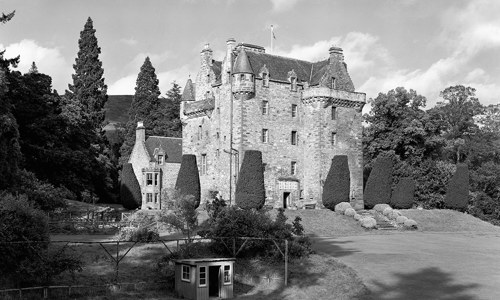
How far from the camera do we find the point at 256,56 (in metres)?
61.4

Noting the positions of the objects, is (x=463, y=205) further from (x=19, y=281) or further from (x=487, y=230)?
(x=19, y=281)

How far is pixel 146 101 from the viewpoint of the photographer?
87625mm

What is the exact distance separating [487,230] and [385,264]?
27.4 meters

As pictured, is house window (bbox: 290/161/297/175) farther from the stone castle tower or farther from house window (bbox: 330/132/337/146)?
house window (bbox: 330/132/337/146)

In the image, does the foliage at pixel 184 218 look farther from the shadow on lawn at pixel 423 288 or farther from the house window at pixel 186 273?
the shadow on lawn at pixel 423 288

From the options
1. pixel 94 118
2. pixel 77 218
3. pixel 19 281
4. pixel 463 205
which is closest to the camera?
pixel 19 281

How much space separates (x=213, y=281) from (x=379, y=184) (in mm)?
35158

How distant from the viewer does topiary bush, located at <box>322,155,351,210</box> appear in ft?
186

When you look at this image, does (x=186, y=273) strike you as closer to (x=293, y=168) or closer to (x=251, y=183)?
(x=251, y=183)

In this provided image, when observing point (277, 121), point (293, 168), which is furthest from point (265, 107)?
point (293, 168)

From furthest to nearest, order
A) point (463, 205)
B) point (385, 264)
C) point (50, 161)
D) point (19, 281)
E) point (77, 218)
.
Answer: point (463, 205)
point (50, 161)
point (77, 218)
point (385, 264)
point (19, 281)

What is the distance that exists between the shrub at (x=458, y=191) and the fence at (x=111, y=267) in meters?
35.6

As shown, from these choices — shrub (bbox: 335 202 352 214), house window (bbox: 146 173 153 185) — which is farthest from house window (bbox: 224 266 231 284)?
house window (bbox: 146 173 153 185)

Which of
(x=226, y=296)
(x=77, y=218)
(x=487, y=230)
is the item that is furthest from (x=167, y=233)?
(x=487, y=230)
